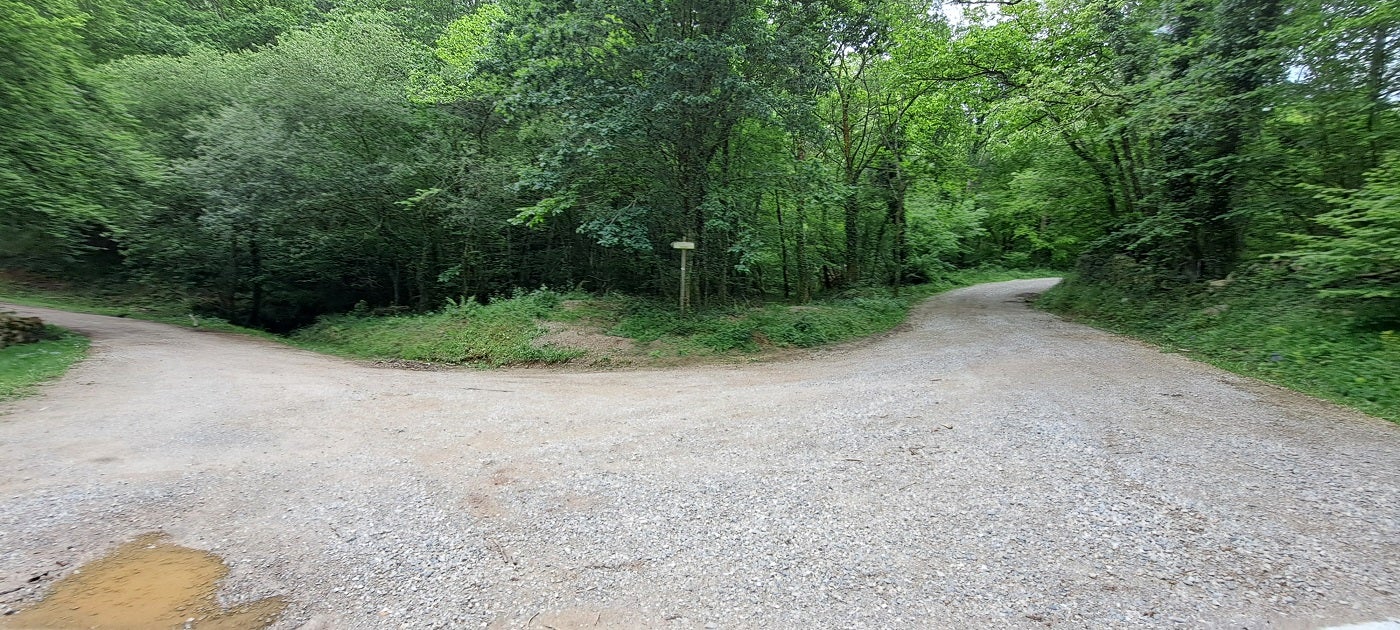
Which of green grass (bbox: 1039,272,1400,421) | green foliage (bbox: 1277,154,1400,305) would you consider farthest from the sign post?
green foliage (bbox: 1277,154,1400,305)

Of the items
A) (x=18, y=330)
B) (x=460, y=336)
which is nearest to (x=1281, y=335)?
(x=460, y=336)

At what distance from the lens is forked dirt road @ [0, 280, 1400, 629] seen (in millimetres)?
2666

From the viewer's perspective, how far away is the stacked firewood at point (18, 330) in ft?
29.7

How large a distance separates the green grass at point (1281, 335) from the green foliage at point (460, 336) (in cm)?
960

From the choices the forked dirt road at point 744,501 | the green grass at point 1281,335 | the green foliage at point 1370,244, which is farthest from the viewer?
the green foliage at point 1370,244

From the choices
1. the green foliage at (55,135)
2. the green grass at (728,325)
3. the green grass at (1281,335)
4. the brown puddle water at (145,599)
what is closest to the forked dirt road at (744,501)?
the brown puddle water at (145,599)

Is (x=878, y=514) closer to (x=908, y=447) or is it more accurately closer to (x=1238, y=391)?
(x=908, y=447)

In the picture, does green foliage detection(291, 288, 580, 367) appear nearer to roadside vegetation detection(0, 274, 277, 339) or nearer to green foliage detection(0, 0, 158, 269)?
green foliage detection(0, 0, 158, 269)

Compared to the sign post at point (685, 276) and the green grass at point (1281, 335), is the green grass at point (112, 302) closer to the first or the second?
the sign post at point (685, 276)

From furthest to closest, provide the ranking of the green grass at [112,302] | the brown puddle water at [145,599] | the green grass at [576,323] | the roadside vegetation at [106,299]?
the roadside vegetation at [106,299] < the green grass at [112,302] < the green grass at [576,323] < the brown puddle water at [145,599]

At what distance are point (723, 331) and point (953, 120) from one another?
10889mm

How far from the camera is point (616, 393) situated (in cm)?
714

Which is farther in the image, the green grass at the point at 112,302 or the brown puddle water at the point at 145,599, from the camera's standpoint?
the green grass at the point at 112,302

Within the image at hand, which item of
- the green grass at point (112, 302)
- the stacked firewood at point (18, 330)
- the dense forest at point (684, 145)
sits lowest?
the stacked firewood at point (18, 330)
